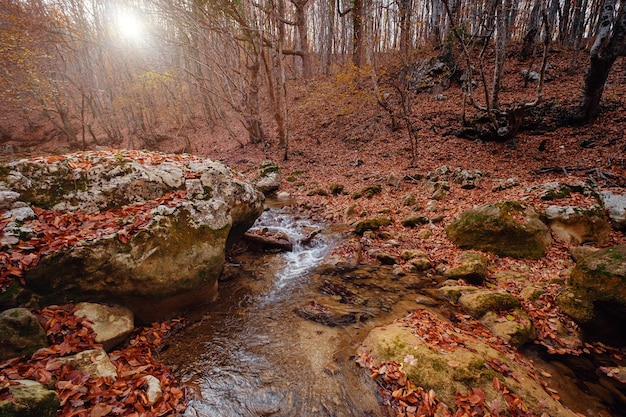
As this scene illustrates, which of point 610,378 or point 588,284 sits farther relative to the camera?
point 588,284

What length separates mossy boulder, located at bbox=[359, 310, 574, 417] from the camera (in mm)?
2953

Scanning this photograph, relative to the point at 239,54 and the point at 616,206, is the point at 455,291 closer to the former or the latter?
the point at 616,206

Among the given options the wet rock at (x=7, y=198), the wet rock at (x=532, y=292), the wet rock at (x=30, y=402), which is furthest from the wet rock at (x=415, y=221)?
the wet rock at (x=7, y=198)

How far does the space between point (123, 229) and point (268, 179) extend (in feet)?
29.1

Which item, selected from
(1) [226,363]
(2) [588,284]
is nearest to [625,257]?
(2) [588,284]

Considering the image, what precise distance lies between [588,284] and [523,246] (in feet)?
6.14

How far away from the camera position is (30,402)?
2.17 meters

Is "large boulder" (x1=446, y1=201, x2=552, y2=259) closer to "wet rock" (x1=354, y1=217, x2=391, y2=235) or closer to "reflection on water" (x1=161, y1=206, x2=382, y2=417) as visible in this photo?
"wet rock" (x1=354, y1=217, x2=391, y2=235)

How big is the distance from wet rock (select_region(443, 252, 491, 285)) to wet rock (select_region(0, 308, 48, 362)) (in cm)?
654

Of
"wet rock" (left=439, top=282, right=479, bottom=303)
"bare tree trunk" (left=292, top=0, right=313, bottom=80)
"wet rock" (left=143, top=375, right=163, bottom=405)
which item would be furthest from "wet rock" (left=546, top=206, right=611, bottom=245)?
"bare tree trunk" (left=292, top=0, right=313, bottom=80)

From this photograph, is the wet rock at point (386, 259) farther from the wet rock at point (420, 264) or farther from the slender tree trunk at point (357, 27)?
the slender tree trunk at point (357, 27)

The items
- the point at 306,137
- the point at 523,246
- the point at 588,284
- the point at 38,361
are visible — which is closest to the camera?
the point at 38,361

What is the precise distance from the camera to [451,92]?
52.9 ft

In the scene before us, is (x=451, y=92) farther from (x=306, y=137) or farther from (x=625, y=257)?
(x=625, y=257)
